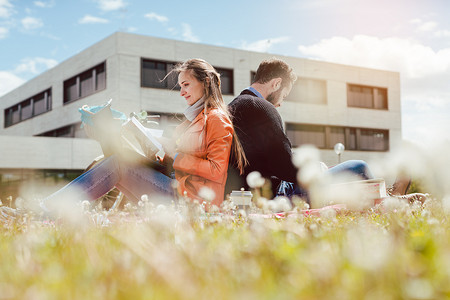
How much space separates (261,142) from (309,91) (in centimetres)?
2884

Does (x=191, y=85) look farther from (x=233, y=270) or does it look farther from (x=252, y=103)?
(x=233, y=270)

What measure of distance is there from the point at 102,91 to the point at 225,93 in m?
7.57

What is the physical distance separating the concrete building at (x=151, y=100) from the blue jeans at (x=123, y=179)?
20923 mm

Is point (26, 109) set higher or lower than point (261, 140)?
higher

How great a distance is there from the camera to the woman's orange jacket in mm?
4316

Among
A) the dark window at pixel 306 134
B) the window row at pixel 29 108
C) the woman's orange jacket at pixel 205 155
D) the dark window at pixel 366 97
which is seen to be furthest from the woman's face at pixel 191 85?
the dark window at pixel 366 97

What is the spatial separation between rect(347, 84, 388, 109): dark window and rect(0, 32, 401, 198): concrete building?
0.08 meters

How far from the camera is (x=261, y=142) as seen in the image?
15.3ft

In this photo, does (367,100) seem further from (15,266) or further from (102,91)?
(15,266)

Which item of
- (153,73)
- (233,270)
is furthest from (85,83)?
(233,270)

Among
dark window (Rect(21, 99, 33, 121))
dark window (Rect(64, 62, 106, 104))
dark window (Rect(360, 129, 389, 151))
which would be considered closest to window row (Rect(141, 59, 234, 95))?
dark window (Rect(64, 62, 106, 104))

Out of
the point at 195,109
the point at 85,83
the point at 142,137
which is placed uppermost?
the point at 85,83

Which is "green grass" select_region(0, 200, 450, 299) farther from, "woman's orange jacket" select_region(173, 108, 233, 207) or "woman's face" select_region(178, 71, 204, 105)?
"woman's face" select_region(178, 71, 204, 105)

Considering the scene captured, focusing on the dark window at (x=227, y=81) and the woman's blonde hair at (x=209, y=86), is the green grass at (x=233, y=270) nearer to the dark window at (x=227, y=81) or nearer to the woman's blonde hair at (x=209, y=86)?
the woman's blonde hair at (x=209, y=86)
